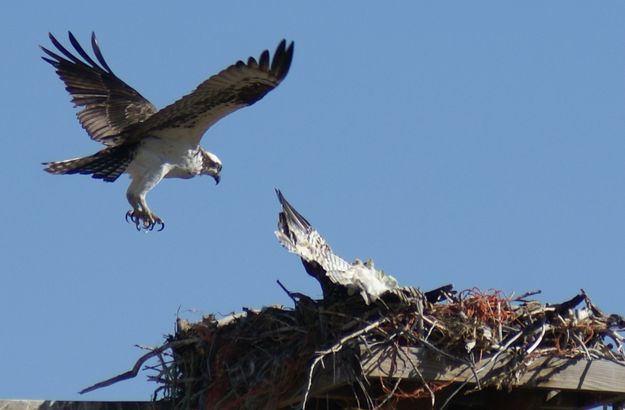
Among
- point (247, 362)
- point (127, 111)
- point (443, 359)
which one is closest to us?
point (443, 359)

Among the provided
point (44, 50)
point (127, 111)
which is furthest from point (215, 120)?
point (44, 50)

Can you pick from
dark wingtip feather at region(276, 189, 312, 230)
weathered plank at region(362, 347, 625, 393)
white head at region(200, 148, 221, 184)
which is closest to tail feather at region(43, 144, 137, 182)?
white head at region(200, 148, 221, 184)

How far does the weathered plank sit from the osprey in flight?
2794 mm

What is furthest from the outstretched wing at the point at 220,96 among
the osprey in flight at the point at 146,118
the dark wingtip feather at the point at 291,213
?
the dark wingtip feather at the point at 291,213

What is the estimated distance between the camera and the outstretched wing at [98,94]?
989 centimetres

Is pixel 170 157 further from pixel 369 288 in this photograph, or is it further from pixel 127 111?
pixel 369 288

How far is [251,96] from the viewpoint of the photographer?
334 inches

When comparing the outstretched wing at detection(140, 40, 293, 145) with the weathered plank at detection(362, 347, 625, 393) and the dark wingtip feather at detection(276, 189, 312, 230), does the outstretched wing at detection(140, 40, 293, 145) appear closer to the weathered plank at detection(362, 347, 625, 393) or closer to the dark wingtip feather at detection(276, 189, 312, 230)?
the dark wingtip feather at detection(276, 189, 312, 230)

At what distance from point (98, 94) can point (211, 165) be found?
1.03m

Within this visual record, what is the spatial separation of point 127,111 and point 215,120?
128 centimetres

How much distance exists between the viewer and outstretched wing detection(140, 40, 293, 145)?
8141 mm

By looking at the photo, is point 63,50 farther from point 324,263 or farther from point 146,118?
point 324,263

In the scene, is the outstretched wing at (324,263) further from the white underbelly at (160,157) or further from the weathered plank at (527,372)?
the white underbelly at (160,157)

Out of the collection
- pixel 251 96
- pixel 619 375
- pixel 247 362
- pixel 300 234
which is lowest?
pixel 619 375
